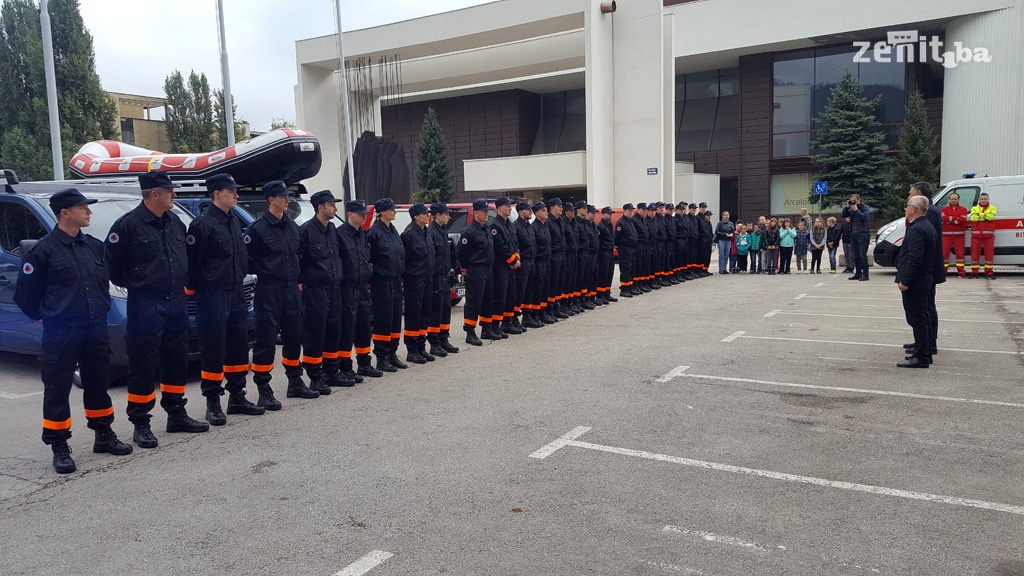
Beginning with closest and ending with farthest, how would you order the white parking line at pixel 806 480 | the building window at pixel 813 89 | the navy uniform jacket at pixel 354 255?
the white parking line at pixel 806 480, the navy uniform jacket at pixel 354 255, the building window at pixel 813 89

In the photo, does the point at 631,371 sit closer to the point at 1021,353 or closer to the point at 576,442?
the point at 576,442

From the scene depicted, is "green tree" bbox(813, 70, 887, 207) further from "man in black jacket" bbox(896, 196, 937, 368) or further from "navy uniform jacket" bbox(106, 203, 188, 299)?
"navy uniform jacket" bbox(106, 203, 188, 299)

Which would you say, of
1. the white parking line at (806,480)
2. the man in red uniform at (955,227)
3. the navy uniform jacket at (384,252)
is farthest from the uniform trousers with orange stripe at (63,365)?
the man in red uniform at (955,227)

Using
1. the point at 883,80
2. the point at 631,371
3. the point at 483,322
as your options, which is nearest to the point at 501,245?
the point at 483,322

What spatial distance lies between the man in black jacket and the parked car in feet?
22.6

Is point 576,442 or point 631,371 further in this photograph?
point 631,371

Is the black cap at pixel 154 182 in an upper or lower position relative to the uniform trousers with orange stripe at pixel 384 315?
upper

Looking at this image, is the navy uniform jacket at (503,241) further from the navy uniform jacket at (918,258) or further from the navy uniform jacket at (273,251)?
the navy uniform jacket at (918,258)

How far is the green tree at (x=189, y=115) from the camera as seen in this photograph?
47.2 meters

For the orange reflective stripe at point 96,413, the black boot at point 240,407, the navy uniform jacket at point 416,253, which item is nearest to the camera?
the orange reflective stripe at point 96,413

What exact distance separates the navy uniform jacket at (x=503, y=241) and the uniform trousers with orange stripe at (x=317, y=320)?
3134 mm

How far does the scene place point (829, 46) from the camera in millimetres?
34094

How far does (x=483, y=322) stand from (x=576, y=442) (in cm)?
491

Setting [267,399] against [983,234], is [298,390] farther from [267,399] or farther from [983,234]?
[983,234]
